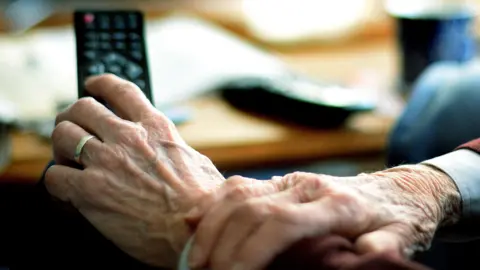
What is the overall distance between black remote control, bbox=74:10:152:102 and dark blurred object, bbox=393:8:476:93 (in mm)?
570

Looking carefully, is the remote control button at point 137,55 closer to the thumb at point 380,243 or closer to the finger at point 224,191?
the finger at point 224,191

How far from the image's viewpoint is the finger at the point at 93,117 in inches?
26.8

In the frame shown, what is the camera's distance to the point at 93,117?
0.69 meters

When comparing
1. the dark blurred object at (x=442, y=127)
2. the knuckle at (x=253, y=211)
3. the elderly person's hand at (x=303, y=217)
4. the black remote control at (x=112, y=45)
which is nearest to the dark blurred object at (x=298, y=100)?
the dark blurred object at (x=442, y=127)

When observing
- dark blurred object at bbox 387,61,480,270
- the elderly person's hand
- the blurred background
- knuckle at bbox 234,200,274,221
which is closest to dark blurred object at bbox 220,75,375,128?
the blurred background

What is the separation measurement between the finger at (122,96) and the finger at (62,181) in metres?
0.07

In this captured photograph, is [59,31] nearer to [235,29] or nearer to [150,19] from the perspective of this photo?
[150,19]

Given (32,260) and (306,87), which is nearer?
(32,260)

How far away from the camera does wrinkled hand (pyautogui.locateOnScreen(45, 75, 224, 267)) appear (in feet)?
2.08

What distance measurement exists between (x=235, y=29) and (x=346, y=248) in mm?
1036

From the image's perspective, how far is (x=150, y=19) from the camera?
1468mm

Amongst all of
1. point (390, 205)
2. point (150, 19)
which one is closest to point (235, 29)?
point (150, 19)

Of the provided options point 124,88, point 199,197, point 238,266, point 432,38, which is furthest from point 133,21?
point 432,38

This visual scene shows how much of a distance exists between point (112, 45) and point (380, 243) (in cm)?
38
